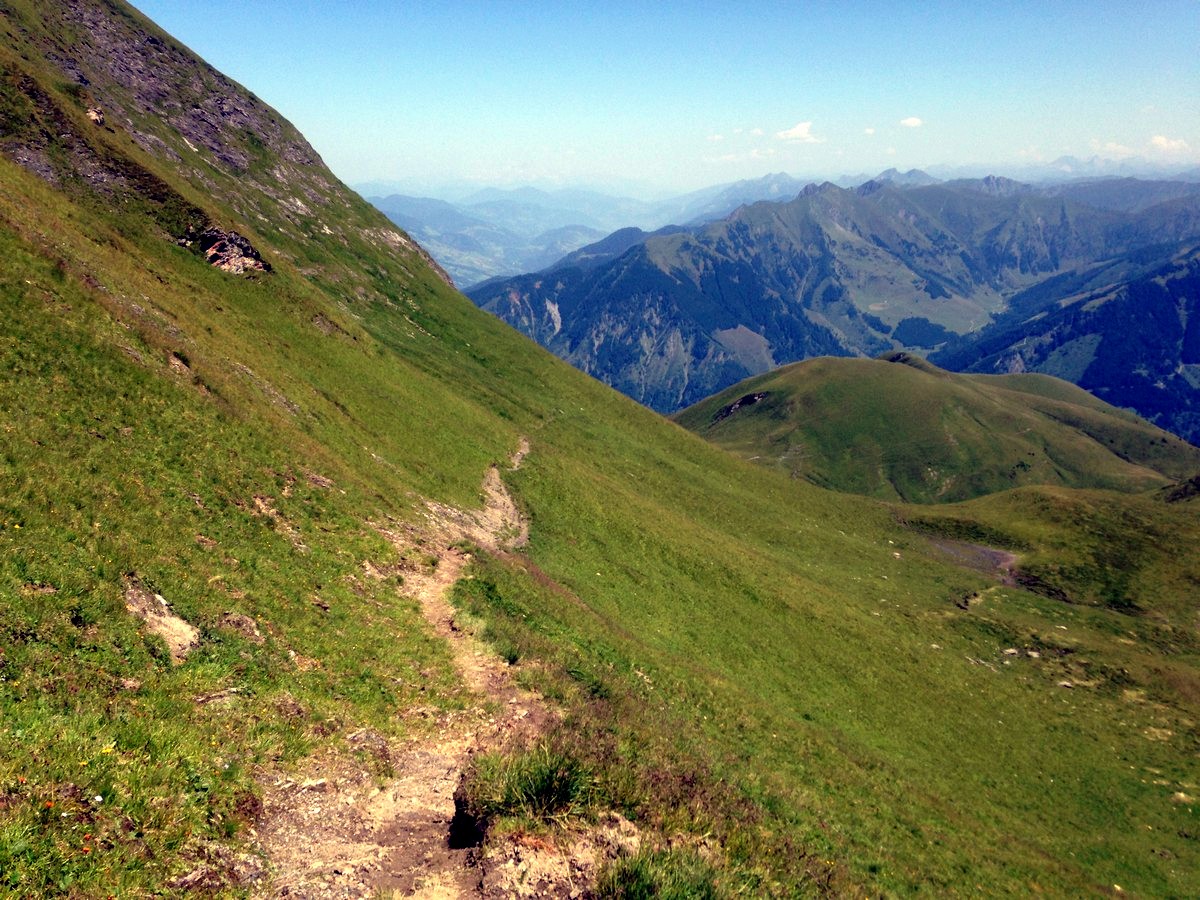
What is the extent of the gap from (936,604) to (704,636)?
3955 cm

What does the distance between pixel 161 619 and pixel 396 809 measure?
8891mm

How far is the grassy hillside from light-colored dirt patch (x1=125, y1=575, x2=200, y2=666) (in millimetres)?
278

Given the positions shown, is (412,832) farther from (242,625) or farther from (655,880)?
(242,625)

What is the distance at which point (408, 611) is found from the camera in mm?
24547

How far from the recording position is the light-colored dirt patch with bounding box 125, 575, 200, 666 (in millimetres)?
15977

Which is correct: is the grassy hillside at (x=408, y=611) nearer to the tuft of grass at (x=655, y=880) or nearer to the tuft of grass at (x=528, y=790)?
the tuft of grass at (x=655, y=880)

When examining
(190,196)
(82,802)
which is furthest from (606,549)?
(190,196)

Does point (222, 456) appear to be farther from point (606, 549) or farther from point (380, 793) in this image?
point (606, 549)

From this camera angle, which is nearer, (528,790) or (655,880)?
(655,880)

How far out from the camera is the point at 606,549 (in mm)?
49469

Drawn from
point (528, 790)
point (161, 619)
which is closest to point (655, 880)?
point (528, 790)

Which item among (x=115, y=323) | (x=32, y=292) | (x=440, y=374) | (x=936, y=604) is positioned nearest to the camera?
(x=32, y=292)

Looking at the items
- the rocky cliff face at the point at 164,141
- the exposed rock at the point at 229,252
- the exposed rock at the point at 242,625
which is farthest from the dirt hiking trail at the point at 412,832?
the rocky cliff face at the point at 164,141

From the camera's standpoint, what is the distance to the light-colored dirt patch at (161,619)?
1598cm
